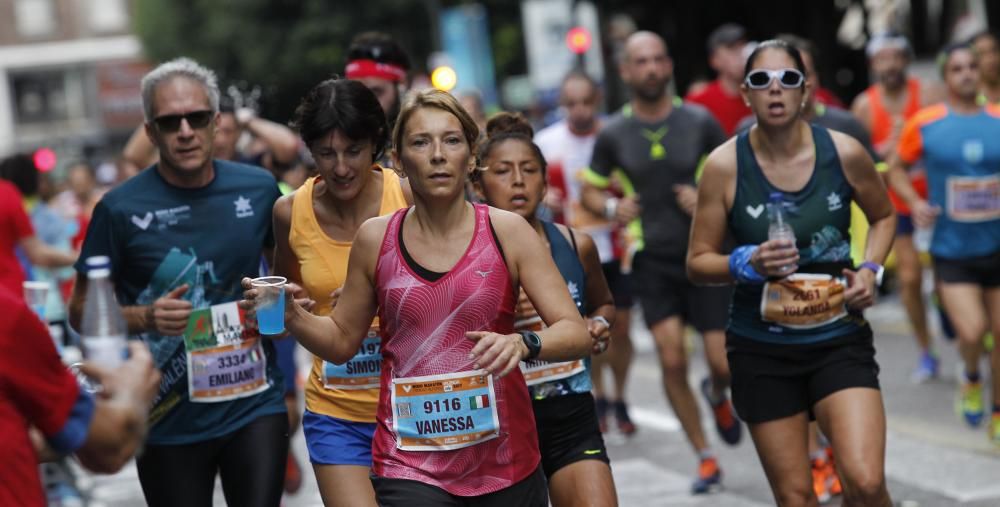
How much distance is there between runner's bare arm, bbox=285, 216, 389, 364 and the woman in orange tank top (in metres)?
0.55

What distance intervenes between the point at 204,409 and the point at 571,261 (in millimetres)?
1378

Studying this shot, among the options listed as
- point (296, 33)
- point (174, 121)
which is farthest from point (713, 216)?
point (296, 33)

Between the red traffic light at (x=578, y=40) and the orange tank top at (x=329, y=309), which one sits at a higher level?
the orange tank top at (x=329, y=309)

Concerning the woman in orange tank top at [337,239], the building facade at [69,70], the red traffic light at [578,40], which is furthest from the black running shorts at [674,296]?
the building facade at [69,70]

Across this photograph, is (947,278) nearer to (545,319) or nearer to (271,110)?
(271,110)

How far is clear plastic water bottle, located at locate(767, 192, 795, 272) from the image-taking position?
5.66m

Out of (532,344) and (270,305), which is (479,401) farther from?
(270,305)

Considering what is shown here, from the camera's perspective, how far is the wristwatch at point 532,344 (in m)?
4.37

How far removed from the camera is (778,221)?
572 centimetres

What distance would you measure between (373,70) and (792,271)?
2.22m

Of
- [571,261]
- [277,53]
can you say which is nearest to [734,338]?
[571,261]

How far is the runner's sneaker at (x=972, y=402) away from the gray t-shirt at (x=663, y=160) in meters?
1.85

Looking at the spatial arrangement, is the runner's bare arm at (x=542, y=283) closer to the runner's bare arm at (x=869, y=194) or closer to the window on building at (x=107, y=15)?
the runner's bare arm at (x=869, y=194)

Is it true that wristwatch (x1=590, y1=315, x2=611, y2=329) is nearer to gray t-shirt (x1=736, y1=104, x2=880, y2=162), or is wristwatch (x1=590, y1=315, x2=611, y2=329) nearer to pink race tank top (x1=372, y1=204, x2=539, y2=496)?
pink race tank top (x1=372, y1=204, x2=539, y2=496)
